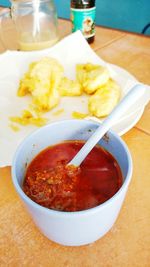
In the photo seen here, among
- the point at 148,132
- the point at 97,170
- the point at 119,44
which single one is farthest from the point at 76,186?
the point at 119,44

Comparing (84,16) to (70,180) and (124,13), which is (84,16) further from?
(124,13)

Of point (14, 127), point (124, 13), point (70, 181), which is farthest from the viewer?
point (124, 13)

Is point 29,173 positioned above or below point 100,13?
above

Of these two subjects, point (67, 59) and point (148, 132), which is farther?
point (67, 59)

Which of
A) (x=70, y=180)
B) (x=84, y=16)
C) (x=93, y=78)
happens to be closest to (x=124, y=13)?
(x=84, y=16)

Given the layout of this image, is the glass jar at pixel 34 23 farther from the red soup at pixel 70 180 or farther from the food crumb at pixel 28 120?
the red soup at pixel 70 180

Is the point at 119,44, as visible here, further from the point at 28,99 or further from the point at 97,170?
the point at 97,170

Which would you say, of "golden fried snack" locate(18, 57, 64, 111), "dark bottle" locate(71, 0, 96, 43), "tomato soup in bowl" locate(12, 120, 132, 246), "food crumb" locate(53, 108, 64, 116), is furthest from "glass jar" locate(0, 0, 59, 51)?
"tomato soup in bowl" locate(12, 120, 132, 246)
